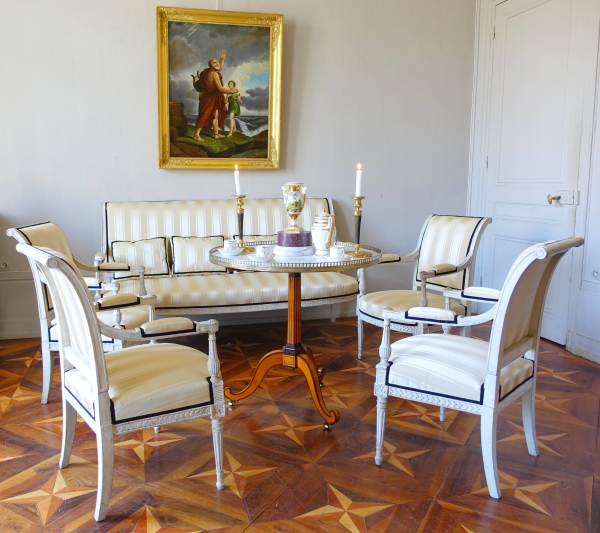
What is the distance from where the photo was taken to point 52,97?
368 centimetres

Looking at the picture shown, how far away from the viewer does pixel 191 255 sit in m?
3.62

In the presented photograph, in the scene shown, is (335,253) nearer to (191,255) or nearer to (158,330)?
(158,330)

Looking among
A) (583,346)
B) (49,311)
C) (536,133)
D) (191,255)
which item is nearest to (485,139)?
(536,133)

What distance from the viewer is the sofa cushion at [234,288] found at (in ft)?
10.7

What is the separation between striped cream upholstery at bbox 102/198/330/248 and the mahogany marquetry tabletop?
1.23 metres

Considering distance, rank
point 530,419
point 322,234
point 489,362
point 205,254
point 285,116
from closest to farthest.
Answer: point 489,362, point 530,419, point 322,234, point 205,254, point 285,116

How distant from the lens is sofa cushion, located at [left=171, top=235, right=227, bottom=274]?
11.9ft

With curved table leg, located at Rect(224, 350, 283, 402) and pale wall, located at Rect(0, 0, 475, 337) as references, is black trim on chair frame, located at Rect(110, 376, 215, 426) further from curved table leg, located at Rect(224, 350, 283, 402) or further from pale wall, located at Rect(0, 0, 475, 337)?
pale wall, located at Rect(0, 0, 475, 337)

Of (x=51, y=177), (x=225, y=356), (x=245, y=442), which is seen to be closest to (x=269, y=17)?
(x=51, y=177)

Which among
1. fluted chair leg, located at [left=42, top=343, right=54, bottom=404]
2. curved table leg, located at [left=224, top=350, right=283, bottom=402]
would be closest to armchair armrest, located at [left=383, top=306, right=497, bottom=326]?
curved table leg, located at [left=224, top=350, right=283, bottom=402]

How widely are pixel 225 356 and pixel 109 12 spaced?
2343 mm

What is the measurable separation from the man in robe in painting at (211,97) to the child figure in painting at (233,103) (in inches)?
1.0

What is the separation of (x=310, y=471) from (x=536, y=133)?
2874 mm

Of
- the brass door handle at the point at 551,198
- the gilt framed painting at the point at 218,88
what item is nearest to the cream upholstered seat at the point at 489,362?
the brass door handle at the point at 551,198
